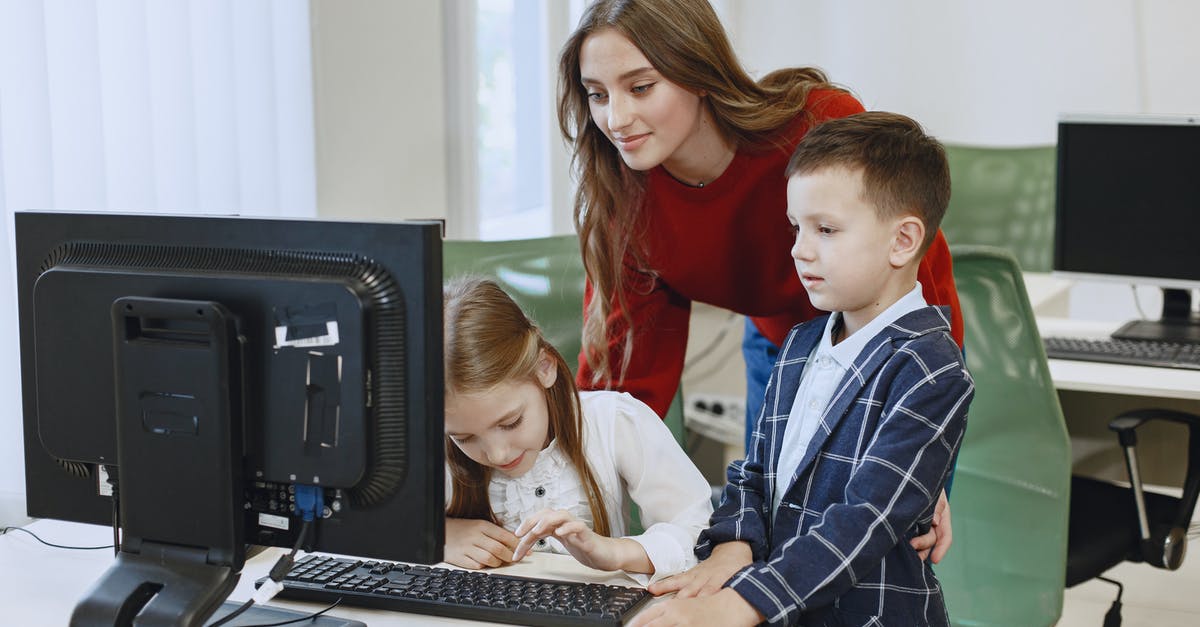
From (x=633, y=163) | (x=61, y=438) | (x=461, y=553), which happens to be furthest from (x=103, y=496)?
(x=633, y=163)

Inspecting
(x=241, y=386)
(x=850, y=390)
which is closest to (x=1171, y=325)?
(x=850, y=390)

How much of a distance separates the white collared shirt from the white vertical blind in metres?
1.06

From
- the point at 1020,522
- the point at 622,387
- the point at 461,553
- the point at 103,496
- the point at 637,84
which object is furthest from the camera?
the point at 1020,522

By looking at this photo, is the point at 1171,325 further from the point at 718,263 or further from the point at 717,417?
the point at 718,263

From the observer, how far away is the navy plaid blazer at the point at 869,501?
47.2 inches

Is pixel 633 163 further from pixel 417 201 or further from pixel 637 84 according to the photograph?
pixel 417 201

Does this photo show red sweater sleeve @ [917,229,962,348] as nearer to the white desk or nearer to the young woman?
the young woman

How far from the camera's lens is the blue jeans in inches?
85.7

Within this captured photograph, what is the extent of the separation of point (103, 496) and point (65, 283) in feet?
0.72

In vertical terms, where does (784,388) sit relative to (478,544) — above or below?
above

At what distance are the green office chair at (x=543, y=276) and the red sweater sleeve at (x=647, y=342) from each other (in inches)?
6.9

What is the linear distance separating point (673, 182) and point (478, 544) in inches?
23.9

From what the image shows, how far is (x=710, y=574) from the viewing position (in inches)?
50.9

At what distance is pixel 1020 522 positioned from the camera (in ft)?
6.44
